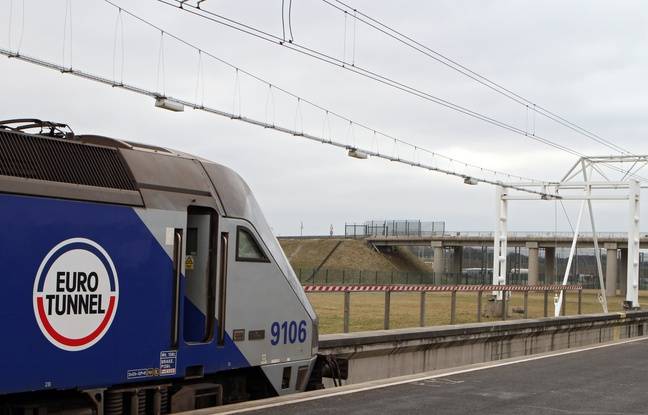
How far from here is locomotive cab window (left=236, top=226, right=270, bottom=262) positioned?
9328mm

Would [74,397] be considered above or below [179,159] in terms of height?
below

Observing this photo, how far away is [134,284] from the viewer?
309 inches

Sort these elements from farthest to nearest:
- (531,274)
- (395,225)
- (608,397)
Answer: (395,225) → (531,274) → (608,397)

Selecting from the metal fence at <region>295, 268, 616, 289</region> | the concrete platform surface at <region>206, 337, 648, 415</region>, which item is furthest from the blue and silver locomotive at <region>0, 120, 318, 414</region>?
the metal fence at <region>295, 268, 616, 289</region>

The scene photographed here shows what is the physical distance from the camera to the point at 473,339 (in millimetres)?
19531

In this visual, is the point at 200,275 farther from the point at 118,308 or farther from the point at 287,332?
the point at 287,332

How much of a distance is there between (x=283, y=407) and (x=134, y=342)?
92.6 inches

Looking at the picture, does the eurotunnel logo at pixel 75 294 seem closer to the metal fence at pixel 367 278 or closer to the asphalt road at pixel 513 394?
the asphalt road at pixel 513 394

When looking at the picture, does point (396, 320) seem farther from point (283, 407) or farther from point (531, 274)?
point (531, 274)

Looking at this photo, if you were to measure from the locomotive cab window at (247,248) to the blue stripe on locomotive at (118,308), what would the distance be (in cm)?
90

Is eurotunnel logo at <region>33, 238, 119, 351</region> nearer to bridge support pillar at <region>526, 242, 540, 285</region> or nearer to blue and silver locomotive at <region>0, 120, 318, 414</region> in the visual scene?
blue and silver locomotive at <region>0, 120, 318, 414</region>

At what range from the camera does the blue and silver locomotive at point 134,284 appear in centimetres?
690

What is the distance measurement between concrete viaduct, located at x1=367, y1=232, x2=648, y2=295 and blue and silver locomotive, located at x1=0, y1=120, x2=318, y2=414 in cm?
7971

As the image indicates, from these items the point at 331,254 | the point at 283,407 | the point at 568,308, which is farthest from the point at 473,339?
the point at 331,254
